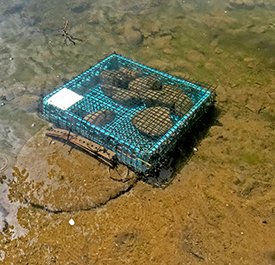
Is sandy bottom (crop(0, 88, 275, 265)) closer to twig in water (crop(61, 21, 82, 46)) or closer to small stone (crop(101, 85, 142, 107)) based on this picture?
small stone (crop(101, 85, 142, 107))

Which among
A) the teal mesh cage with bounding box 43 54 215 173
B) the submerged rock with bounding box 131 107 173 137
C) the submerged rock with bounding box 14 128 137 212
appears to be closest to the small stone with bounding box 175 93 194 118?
the teal mesh cage with bounding box 43 54 215 173

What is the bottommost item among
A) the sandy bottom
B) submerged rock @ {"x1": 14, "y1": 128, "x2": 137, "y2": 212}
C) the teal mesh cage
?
the sandy bottom

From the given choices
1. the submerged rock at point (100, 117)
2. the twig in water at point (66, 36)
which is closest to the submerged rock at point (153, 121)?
the submerged rock at point (100, 117)

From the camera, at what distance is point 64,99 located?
9383 mm

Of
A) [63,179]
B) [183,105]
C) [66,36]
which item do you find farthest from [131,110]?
[66,36]

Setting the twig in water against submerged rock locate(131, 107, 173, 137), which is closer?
submerged rock locate(131, 107, 173, 137)

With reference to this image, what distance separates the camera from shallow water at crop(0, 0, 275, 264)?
7051 mm

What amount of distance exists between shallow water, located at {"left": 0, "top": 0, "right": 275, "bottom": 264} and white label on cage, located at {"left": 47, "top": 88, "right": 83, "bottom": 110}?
5.11ft

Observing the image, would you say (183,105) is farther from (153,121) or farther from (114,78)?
(114,78)

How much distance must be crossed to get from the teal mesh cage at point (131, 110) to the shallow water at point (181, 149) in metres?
1.03

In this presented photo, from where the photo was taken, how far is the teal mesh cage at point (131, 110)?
27.1 feet

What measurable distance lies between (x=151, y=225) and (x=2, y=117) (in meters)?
7.47

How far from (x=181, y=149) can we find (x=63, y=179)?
4.02 metres

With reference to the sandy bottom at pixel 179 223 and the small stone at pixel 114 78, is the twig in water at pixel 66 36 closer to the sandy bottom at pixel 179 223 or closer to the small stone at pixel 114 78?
the small stone at pixel 114 78
